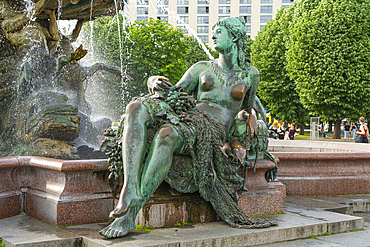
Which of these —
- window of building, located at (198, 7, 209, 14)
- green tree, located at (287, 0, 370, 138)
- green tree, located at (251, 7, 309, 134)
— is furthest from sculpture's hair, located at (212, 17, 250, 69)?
window of building, located at (198, 7, 209, 14)

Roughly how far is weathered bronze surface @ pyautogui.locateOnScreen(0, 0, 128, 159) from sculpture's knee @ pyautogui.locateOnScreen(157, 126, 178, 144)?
12.4 feet

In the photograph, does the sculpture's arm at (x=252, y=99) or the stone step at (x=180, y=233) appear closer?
the stone step at (x=180, y=233)

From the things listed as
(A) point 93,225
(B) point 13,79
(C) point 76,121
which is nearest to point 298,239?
(A) point 93,225

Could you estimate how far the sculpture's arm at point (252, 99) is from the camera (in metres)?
4.93

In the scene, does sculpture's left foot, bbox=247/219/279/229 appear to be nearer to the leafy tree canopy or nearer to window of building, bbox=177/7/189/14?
the leafy tree canopy

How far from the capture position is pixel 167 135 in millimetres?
4008

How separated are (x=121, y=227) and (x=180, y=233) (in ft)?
1.97

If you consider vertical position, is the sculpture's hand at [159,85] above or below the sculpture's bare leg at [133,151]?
above

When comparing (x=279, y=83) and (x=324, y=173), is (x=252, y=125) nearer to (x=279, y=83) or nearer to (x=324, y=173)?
(x=324, y=173)

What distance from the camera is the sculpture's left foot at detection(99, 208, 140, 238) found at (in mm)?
3693

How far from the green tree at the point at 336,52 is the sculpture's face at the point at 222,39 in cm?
2602

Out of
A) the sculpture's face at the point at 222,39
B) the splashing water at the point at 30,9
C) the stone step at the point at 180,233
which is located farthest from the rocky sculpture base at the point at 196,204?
the splashing water at the point at 30,9

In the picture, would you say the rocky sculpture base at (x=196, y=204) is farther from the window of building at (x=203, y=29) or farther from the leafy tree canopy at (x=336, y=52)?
the window of building at (x=203, y=29)

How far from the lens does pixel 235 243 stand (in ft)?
13.1
